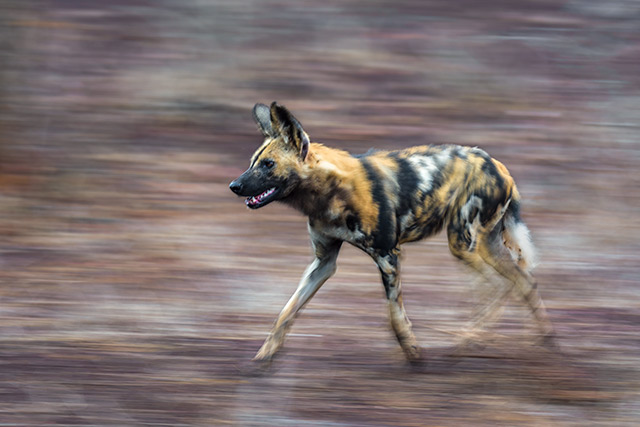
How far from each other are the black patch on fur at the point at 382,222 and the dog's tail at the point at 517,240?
102 cm

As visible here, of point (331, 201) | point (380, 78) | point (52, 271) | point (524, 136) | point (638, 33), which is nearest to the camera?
point (331, 201)

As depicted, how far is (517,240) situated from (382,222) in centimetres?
112

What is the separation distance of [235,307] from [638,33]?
7.03 m

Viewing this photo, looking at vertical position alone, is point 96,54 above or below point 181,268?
above

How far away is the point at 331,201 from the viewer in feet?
16.6

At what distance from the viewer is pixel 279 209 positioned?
27.8 ft

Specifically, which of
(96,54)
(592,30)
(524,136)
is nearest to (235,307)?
(524,136)

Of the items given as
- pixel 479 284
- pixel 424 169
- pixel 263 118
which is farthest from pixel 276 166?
pixel 479 284

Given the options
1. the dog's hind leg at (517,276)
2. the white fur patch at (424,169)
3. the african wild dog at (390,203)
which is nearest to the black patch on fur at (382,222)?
the african wild dog at (390,203)

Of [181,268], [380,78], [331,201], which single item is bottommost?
[181,268]

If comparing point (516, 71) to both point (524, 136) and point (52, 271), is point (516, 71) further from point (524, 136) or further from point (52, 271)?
point (52, 271)

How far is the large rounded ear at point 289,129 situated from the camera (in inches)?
189

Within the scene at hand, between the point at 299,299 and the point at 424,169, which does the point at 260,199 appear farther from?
the point at 424,169

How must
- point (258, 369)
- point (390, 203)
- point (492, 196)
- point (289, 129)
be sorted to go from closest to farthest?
point (289, 129), point (390, 203), point (258, 369), point (492, 196)
